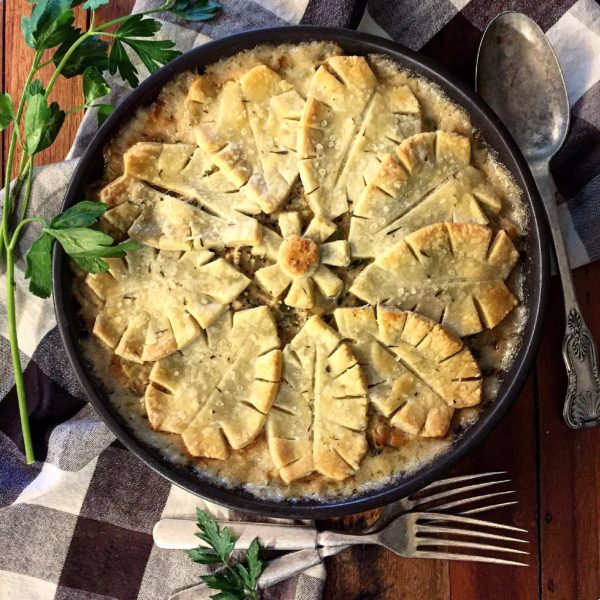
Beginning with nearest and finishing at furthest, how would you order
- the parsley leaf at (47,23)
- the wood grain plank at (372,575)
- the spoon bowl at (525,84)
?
the parsley leaf at (47,23), the spoon bowl at (525,84), the wood grain plank at (372,575)

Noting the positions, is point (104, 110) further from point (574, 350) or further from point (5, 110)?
point (574, 350)

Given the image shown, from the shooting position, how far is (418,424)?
240cm

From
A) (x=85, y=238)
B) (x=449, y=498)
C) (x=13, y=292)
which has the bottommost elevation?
(x=13, y=292)

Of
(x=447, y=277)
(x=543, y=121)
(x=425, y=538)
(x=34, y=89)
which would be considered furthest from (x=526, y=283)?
(x=34, y=89)

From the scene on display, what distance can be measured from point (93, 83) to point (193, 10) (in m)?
0.43

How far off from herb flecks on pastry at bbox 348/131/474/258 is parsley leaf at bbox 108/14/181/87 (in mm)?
836

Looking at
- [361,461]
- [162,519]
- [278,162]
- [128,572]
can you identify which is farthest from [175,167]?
[128,572]

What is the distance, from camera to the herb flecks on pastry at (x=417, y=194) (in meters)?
2.37

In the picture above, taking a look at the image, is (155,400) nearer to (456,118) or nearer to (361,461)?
(361,461)

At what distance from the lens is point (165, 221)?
2418 millimetres

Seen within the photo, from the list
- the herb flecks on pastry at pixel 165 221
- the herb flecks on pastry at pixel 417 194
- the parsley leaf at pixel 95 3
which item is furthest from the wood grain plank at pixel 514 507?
the parsley leaf at pixel 95 3

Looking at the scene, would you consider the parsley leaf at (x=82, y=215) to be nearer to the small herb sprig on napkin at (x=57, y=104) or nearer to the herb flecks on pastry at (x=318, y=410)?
the small herb sprig on napkin at (x=57, y=104)

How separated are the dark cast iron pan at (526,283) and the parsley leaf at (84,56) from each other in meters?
0.29

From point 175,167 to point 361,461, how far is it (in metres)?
1.10
